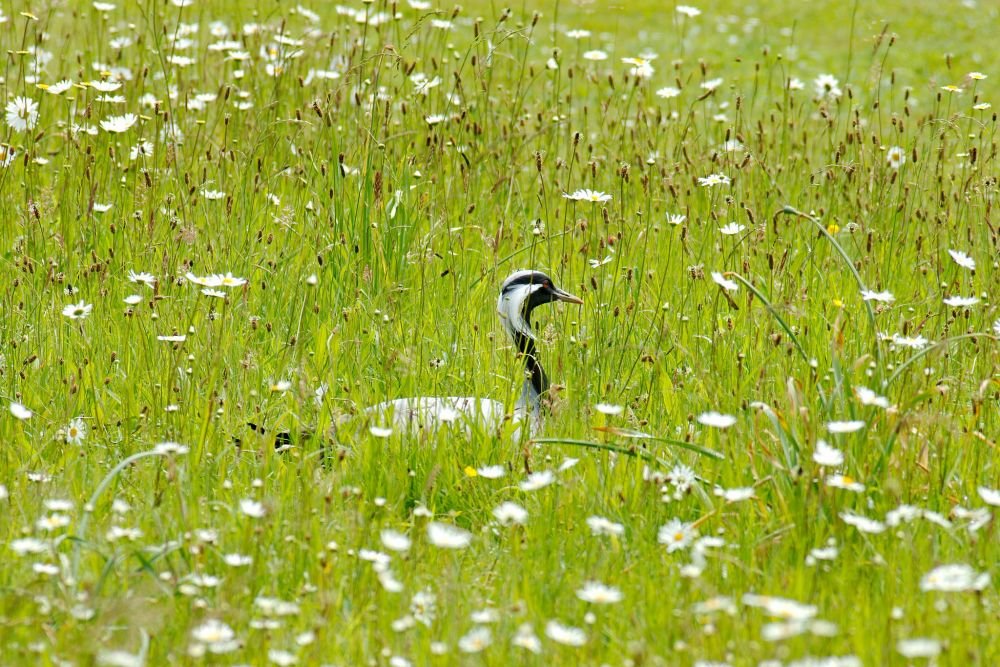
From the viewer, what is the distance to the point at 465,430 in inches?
151

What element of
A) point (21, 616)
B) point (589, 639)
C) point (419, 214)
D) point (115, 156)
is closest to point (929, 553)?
point (589, 639)

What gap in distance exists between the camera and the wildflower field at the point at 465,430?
2.82 metres

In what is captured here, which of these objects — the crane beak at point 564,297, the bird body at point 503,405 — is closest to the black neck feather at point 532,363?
the bird body at point 503,405

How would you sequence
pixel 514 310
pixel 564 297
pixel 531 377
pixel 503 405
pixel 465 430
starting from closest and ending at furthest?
pixel 465 430
pixel 503 405
pixel 531 377
pixel 514 310
pixel 564 297

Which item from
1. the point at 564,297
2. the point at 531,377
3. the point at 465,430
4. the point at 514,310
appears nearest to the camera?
the point at 465,430

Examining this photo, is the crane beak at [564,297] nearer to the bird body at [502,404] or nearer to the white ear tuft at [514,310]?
the bird body at [502,404]

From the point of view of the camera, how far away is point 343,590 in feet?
9.98

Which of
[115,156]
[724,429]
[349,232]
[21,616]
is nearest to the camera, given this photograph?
[21,616]

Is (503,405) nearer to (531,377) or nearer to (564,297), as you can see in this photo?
(531,377)

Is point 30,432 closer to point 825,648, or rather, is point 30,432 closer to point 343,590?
point 343,590

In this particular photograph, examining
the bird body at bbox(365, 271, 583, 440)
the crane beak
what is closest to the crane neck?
the bird body at bbox(365, 271, 583, 440)

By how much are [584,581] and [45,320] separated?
7.69 ft

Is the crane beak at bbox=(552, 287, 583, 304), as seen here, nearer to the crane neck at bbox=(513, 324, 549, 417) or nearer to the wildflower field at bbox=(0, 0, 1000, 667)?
the wildflower field at bbox=(0, 0, 1000, 667)

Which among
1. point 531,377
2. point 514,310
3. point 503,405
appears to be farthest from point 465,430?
point 514,310
